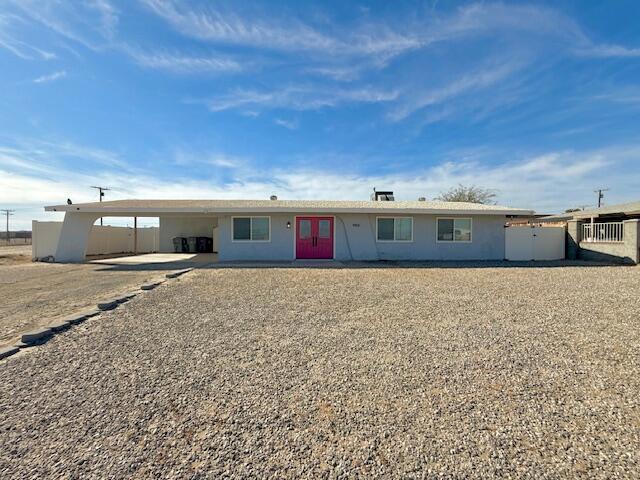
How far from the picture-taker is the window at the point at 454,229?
14555mm

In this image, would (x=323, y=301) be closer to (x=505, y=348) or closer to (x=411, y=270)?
(x=505, y=348)

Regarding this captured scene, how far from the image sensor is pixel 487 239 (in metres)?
14.7

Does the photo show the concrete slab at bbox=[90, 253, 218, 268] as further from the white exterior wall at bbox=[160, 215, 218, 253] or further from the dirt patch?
the white exterior wall at bbox=[160, 215, 218, 253]

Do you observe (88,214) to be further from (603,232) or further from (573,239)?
(603,232)

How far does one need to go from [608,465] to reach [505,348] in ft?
6.44

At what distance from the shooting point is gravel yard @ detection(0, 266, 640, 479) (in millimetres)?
2074

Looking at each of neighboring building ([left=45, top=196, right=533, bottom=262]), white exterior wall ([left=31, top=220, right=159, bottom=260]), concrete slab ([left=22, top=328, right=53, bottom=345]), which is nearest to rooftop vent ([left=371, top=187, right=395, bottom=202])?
neighboring building ([left=45, top=196, right=533, bottom=262])

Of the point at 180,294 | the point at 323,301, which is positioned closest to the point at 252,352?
the point at 323,301

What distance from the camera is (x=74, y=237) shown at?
14.3 meters

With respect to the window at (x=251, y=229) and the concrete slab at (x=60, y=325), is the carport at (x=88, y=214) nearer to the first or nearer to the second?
the window at (x=251, y=229)

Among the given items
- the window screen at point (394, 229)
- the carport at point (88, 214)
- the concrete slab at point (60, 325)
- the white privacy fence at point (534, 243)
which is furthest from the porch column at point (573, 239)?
the concrete slab at point (60, 325)

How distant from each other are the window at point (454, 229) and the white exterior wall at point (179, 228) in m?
13.3

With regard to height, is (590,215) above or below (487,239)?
above

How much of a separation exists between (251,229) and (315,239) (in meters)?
2.86
